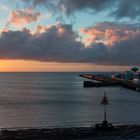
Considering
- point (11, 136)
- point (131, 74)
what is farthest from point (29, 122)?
point (131, 74)

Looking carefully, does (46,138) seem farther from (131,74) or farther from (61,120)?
(131,74)

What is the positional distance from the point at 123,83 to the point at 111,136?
113846 mm

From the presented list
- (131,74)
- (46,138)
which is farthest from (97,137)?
(131,74)

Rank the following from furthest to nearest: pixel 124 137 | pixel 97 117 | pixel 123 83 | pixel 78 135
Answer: pixel 123 83 < pixel 97 117 < pixel 78 135 < pixel 124 137

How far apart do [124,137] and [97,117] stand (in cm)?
2257

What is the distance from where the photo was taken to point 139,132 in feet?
82.6

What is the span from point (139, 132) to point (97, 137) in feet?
11.4

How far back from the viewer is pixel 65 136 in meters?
24.1

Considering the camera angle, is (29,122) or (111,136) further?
(29,122)

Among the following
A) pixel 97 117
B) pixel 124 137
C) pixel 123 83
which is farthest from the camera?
pixel 123 83

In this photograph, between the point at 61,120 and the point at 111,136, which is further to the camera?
the point at 61,120

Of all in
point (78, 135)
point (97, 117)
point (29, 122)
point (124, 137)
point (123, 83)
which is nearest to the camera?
point (124, 137)

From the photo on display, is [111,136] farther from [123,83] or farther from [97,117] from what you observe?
[123,83]

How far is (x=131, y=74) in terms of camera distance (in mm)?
168250
